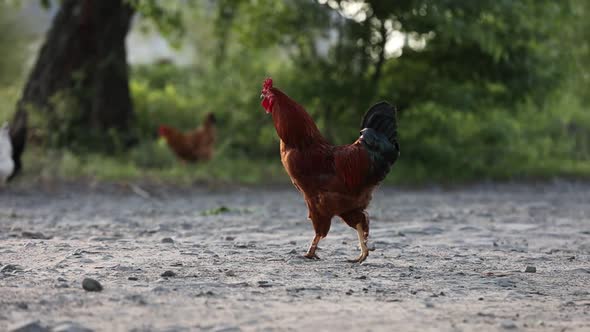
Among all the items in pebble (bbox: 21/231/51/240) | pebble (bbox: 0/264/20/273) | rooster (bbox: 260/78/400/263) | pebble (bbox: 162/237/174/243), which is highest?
rooster (bbox: 260/78/400/263)

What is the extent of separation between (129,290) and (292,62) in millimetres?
11369

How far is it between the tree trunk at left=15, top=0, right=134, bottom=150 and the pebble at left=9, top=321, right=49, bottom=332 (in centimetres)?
1197

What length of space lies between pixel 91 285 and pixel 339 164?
6.81 feet

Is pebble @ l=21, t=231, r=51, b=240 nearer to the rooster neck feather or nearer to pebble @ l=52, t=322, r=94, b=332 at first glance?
the rooster neck feather

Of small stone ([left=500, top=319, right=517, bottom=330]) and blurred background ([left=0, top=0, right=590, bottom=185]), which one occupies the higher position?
blurred background ([left=0, top=0, right=590, bottom=185])

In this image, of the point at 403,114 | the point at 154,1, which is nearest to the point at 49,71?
the point at 154,1

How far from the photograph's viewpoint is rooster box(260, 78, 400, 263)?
236 inches

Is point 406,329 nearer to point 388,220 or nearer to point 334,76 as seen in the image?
point 388,220

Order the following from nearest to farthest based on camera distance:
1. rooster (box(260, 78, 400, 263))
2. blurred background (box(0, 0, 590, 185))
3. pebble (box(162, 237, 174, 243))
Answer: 1. rooster (box(260, 78, 400, 263))
2. pebble (box(162, 237, 174, 243))
3. blurred background (box(0, 0, 590, 185))

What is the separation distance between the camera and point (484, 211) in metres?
10.7

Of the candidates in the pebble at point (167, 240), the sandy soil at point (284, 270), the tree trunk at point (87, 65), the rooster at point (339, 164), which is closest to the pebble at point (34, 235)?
the sandy soil at point (284, 270)

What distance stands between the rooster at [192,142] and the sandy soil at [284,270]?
14.4 ft

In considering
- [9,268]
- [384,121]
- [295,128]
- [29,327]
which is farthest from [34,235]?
[29,327]

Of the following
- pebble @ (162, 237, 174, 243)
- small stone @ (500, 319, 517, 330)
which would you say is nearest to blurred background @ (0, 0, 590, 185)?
pebble @ (162, 237, 174, 243)
